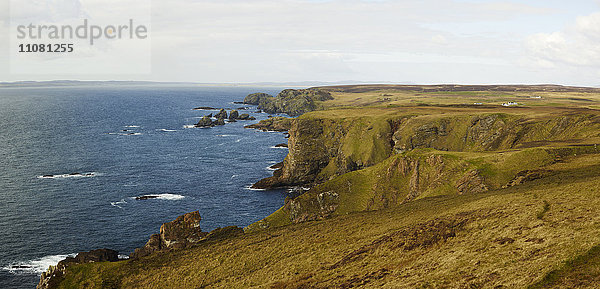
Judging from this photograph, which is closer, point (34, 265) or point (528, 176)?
point (528, 176)

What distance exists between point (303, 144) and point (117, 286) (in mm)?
90528

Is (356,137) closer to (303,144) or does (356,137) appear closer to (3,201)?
(303,144)

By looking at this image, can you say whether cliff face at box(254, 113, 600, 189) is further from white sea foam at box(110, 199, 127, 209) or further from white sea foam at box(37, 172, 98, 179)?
white sea foam at box(37, 172, 98, 179)

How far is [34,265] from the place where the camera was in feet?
213

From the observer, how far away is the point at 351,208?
78.8 meters

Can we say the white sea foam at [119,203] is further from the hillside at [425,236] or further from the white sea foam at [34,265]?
the hillside at [425,236]

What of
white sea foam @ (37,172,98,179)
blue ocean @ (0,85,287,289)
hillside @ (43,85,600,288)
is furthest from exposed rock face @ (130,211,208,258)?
white sea foam @ (37,172,98,179)

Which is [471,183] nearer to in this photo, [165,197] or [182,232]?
[182,232]

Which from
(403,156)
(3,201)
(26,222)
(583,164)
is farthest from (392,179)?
(3,201)

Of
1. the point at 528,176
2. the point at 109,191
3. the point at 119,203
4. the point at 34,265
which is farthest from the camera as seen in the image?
the point at 109,191

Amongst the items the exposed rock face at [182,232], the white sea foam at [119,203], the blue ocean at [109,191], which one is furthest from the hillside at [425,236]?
the white sea foam at [119,203]

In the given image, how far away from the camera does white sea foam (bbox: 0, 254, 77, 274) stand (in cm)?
6300

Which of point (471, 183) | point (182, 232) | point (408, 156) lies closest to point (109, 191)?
point (182, 232)

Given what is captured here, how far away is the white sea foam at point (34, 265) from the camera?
207 ft
